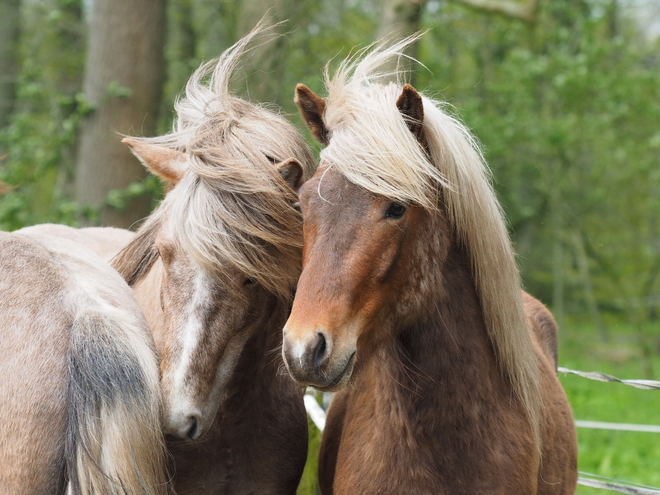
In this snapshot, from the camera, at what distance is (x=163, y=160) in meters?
3.28

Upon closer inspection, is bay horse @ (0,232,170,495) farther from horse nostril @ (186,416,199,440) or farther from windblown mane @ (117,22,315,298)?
windblown mane @ (117,22,315,298)

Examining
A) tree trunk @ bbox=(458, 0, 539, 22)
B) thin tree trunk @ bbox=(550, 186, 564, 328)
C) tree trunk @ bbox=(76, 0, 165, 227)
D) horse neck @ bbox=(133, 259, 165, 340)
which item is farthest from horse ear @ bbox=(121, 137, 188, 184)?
thin tree trunk @ bbox=(550, 186, 564, 328)

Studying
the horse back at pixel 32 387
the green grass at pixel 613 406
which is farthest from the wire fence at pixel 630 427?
the horse back at pixel 32 387

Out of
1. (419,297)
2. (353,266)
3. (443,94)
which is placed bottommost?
(419,297)

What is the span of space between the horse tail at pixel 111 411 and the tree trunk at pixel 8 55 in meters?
9.48

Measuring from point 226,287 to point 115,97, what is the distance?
4.86 m

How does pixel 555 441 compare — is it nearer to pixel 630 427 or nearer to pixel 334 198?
pixel 334 198

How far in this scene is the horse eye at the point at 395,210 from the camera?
8.63 ft

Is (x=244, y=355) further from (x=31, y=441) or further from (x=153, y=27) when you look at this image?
(x=153, y=27)

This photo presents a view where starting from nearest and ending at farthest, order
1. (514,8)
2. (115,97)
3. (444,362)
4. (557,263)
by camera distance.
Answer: (444,362), (115,97), (514,8), (557,263)

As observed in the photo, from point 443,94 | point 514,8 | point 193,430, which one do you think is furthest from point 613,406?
point 193,430

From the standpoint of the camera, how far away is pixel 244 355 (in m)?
3.11

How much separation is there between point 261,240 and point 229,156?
39 centimetres

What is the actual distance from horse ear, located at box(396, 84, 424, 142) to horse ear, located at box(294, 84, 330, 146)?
0.37 meters
